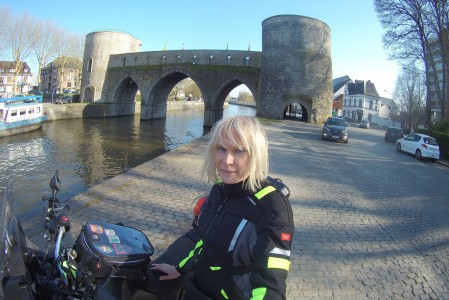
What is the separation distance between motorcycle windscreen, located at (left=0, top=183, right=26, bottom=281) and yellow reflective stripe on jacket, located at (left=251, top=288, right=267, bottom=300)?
50.4 inches

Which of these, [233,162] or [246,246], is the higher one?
[233,162]

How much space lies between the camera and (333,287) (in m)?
3.36

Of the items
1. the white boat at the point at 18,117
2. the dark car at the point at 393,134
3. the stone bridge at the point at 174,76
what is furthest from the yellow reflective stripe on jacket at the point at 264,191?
the stone bridge at the point at 174,76

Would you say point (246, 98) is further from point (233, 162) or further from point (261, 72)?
point (233, 162)

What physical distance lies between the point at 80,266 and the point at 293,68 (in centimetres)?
3114

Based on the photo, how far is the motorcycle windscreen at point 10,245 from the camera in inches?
65.7

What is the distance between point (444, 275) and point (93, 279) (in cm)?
410

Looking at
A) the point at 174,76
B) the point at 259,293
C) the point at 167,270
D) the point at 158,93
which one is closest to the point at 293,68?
the point at 174,76

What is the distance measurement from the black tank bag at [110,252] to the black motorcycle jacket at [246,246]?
1.34 ft

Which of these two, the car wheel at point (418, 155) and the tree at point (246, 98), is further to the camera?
the tree at point (246, 98)

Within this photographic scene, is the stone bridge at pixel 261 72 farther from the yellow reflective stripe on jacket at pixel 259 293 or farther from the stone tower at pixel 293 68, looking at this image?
the yellow reflective stripe on jacket at pixel 259 293

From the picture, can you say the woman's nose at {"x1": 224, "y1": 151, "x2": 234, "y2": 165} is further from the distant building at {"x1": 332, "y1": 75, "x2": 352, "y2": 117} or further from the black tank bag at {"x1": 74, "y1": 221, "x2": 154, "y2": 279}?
the distant building at {"x1": 332, "y1": 75, "x2": 352, "y2": 117}

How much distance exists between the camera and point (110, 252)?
1.83 m

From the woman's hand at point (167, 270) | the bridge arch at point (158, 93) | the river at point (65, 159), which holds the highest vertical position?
the bridge arch at point (158, 93)
